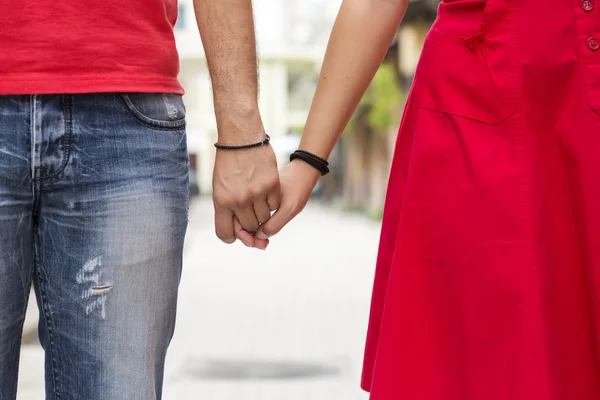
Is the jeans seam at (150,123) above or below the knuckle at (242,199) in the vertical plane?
above

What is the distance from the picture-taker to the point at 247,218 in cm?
168

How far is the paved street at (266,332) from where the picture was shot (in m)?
5.36

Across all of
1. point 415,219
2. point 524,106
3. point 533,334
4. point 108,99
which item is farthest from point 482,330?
point 108,99

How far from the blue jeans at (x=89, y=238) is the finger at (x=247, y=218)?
18cm

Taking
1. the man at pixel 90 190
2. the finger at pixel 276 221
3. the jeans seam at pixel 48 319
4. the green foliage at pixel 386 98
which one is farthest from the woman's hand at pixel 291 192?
the green foliage at pixel 386 98

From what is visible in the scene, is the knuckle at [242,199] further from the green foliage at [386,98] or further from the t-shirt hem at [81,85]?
the green foliage at [386,98]

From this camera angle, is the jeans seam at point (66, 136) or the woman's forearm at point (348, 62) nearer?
the jeans seam at point (66, 136)

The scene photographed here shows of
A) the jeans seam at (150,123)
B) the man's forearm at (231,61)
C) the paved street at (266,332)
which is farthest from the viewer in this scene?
the paved street at (266,332)

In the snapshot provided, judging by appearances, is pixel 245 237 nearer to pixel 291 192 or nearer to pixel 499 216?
pixel 291 192

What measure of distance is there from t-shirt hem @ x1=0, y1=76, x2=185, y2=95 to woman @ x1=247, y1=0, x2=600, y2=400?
0.44m

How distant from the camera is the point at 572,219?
4.52 feet

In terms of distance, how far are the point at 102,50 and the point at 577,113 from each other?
2.41 feet

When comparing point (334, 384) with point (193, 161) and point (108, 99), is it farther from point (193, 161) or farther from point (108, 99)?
point (193, 161)

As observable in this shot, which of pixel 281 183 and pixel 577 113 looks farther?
pixel 281 183
